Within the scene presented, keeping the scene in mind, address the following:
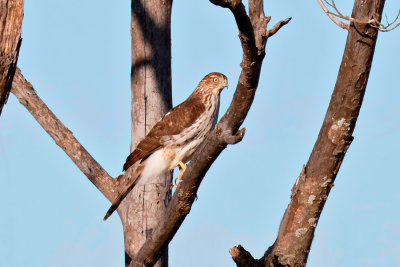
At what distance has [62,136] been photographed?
7074 mm

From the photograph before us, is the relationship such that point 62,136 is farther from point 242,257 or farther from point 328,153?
point 328,153

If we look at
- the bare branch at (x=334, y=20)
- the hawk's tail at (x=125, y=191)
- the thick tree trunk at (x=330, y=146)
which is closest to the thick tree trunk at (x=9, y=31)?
the bare branch at (x=334, y=20)

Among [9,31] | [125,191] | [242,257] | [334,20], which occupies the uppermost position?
[125,191]

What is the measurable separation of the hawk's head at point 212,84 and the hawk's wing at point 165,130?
16.5 inches

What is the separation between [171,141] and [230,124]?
271 cm

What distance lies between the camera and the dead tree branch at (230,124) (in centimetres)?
413

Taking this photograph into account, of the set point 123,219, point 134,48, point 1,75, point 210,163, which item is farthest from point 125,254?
point 1,75

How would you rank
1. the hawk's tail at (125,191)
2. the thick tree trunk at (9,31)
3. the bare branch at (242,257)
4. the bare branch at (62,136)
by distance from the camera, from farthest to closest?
the bare branch at (62,136) → the hawk's tail at (125,191) → the bare branch at (242,257) → the thick tree trunk at (9,31)

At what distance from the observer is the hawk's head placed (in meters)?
7.55

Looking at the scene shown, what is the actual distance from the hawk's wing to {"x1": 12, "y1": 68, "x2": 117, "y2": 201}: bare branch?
252 mm

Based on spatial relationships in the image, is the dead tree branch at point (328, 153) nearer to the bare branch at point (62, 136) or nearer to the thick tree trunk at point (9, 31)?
the thick tree trunk at point (9, 31)

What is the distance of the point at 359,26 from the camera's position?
437cm

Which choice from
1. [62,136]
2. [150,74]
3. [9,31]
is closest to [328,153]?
[9,31]

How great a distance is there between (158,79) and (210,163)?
8.52 ft
